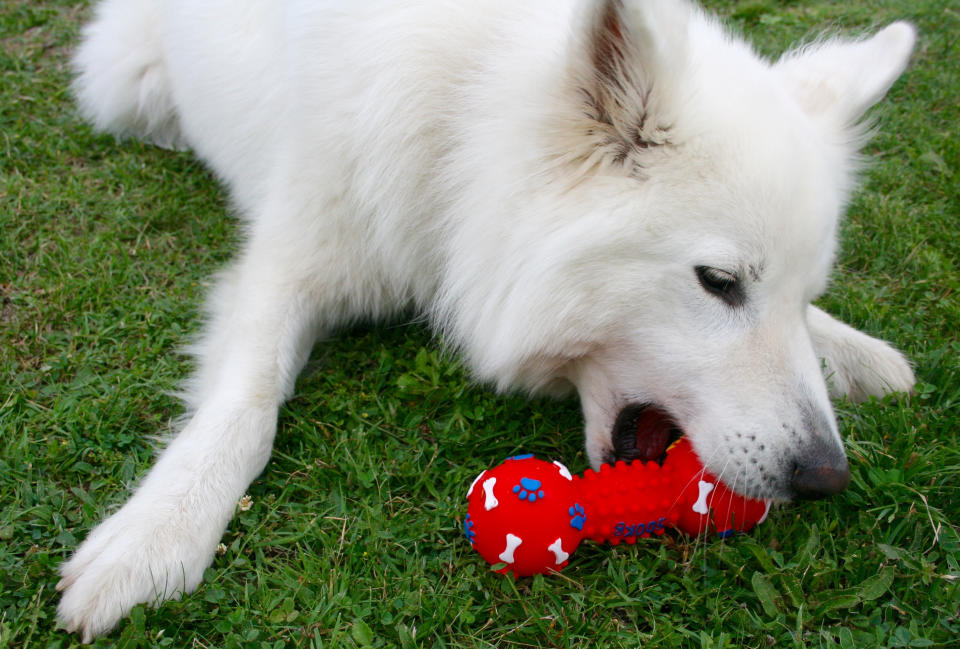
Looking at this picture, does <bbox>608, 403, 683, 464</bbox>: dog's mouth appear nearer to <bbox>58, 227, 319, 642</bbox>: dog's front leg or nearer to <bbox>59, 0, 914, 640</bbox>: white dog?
<bbox>59, 0, 914, 640</bbox>: white dog

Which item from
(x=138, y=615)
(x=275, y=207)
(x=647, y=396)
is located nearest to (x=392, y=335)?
(x=275, y=207)

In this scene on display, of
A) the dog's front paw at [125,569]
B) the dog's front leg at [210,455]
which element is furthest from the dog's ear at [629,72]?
the dog's front paw at [125,569]

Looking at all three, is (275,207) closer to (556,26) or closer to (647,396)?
(556,26)

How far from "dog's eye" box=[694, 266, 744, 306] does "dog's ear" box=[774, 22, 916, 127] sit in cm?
74

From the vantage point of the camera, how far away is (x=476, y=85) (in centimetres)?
224

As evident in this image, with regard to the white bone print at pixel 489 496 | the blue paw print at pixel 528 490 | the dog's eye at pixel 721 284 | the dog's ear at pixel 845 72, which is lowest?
the white bone print at pixel 489 496

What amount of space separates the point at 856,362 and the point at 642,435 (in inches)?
34.9

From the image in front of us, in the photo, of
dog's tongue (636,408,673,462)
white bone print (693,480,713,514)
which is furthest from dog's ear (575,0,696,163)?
white bone print (693,480,713,514)

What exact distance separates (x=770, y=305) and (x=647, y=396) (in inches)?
15.0

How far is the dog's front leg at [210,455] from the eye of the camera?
72.2 inches

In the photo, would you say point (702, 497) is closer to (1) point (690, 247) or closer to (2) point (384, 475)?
(1) point (690, 247)

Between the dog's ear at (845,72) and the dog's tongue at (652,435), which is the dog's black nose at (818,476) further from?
the dog's ear at (845,72)

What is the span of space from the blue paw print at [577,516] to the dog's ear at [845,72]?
4.42ft

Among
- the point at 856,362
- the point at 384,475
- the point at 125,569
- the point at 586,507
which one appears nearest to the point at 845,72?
the point at 856,362
